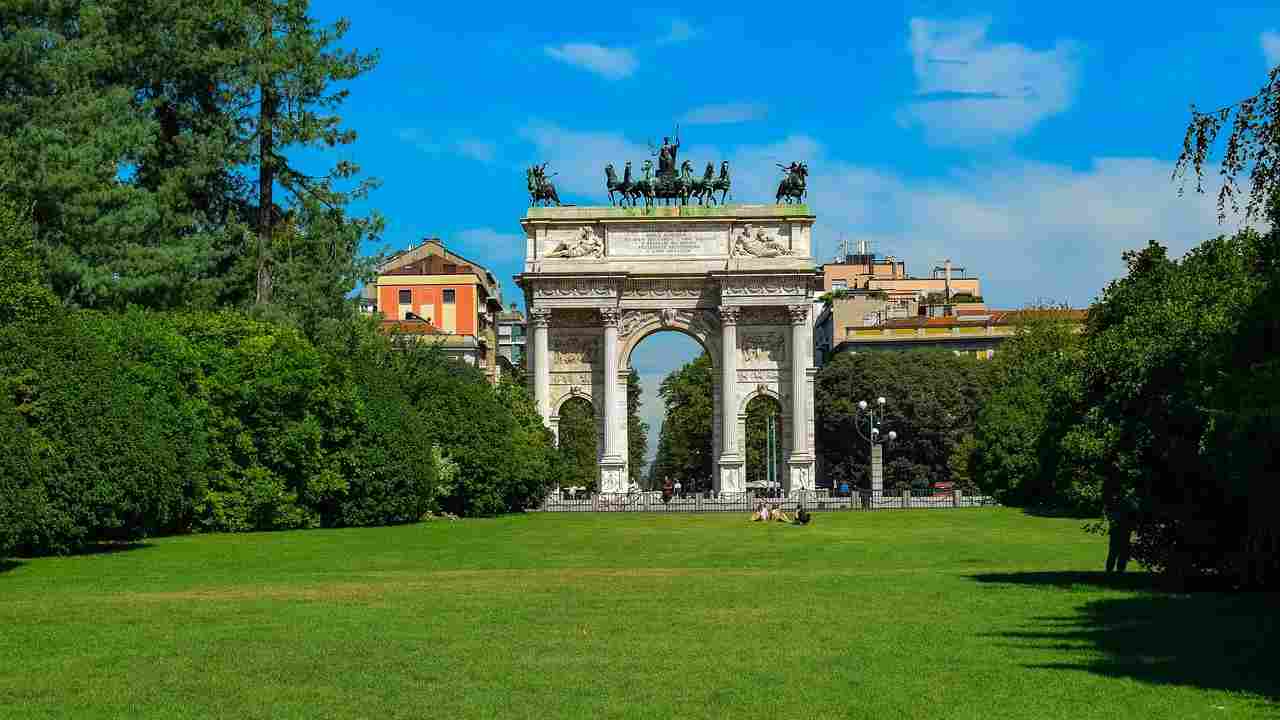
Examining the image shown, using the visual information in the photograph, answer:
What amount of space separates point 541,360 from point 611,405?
405 centimetres

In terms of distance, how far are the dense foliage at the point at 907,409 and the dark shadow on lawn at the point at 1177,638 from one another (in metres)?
81.2

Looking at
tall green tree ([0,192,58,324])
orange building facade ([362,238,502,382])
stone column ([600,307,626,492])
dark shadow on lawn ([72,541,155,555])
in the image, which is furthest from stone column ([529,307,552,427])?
tall green tree ([0,192,58,324])

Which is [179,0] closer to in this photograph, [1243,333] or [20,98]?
[20,98]

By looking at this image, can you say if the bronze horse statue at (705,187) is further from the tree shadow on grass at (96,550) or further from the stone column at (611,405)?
the tree shadow on grass at (96,550)

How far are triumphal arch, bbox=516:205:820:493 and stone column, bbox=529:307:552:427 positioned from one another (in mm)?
48

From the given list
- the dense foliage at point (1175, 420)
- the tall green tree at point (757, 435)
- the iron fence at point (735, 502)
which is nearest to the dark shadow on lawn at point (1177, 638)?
the dense foliage at point (1175, 420)

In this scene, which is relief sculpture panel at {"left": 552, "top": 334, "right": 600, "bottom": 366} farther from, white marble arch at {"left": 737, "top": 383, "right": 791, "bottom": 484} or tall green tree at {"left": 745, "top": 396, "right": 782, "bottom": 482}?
tall green tree at {"left": 745, "top": 396, "right": 782, "bottom": 482}

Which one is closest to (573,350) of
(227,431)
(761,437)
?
(227,431)

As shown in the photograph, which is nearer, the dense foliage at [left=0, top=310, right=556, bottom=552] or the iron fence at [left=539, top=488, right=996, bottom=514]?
the dense foliage at [left=0, top=310, right=556, bottom=552]

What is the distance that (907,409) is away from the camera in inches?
4094

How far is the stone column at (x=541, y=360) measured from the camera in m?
82.3

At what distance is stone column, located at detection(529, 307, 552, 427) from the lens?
8231 centimetres

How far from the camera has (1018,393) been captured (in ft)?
168

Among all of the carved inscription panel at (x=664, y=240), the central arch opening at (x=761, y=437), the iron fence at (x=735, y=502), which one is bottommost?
the iron fence at (x=735, y=502)
